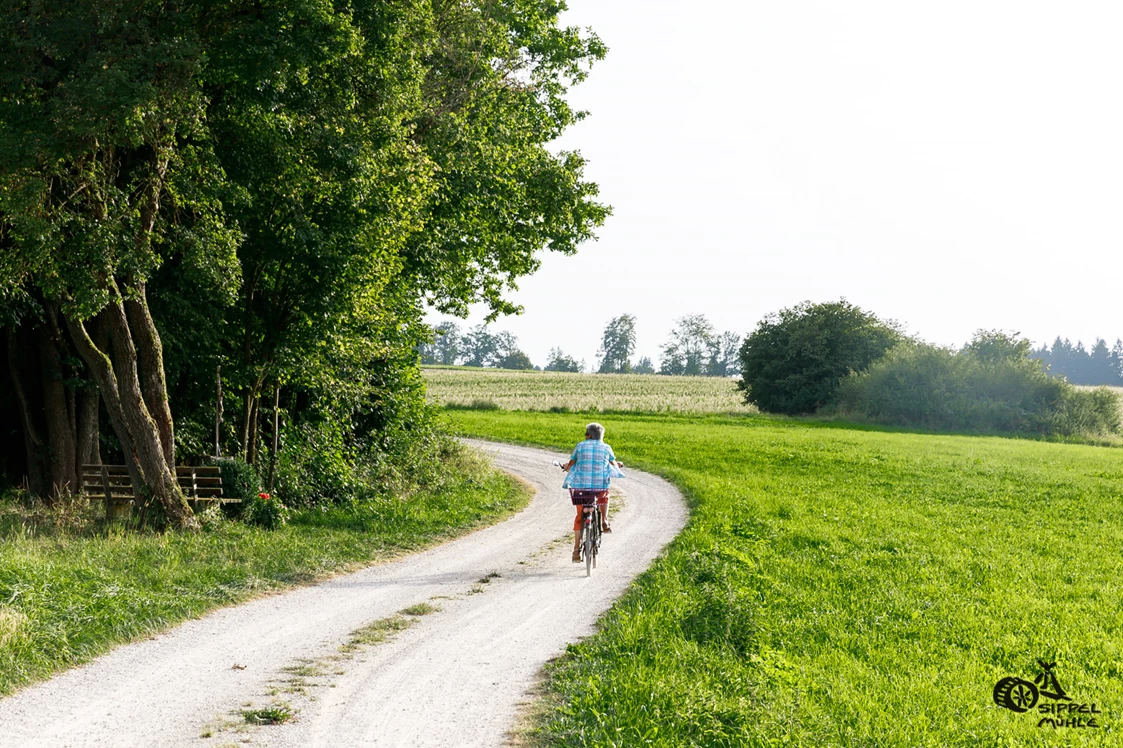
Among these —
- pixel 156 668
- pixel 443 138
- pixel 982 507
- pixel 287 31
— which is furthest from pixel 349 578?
pixel 982 507

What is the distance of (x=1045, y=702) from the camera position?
8.95m

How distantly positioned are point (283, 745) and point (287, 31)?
11188 mm

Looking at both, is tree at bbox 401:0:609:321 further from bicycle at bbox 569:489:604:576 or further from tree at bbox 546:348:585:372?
tree at bbox 546:348:585:372

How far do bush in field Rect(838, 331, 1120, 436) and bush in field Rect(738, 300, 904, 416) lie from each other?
4312 millimetres

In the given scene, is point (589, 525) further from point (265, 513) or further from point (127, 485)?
point (127, 485)

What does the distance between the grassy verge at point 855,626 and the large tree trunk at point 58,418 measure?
1136 cm

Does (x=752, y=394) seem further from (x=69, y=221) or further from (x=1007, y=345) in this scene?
(x=69, y=221)

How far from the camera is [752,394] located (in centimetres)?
7219

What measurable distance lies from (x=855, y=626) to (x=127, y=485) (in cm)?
1287

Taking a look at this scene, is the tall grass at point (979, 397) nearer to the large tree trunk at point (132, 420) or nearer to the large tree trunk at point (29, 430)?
the large tree trunk at point (29, 430)

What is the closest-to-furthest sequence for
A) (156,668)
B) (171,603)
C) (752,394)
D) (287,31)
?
(156,668) → (171,603) → (287,31) → (752,394)

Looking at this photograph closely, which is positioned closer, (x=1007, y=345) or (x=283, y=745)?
(x=283, y=745)

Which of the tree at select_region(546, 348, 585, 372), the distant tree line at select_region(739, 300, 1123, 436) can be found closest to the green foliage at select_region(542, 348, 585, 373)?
the tree at select_region(546, 348, 585, 372)

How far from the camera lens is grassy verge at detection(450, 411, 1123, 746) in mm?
7828
